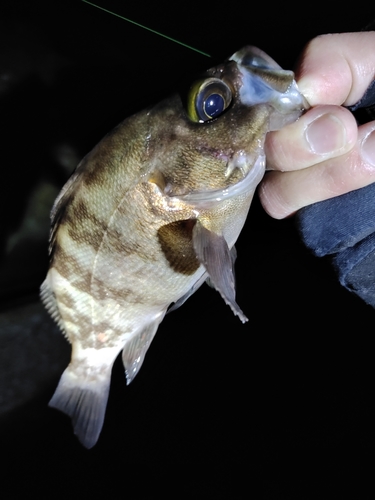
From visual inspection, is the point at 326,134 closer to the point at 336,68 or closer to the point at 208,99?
the point at 336,68

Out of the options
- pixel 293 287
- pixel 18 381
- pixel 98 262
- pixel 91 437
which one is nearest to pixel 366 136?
pixel 98 262

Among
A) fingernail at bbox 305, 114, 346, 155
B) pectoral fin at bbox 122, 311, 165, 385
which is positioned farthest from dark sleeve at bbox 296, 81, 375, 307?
pectoral fin at bbox 122, 311, 165, 385

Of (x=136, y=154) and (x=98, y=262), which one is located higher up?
(x=136, y=154)

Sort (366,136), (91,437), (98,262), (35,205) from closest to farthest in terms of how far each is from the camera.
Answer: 1. (366,136)
2. (98,262)
3. (91,437)
4. (35,205)

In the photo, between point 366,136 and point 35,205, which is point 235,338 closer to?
point 35,205

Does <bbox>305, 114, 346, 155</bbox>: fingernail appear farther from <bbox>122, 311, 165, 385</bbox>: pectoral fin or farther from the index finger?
<bbox>122, 311, 165, 385</bbox>: pectoral fin

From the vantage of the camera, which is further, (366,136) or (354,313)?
(354,313)
